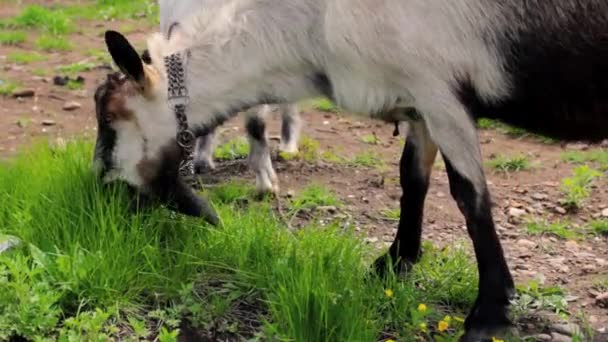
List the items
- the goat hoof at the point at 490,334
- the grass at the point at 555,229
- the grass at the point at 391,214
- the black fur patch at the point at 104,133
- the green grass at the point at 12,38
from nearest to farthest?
the goat hoof at the point at 490,334 → the black fur patch at the point at 104,133 → the grass at the point at 555,229 → the grass at the point at 391,214 → the green grass at the point at 12,38

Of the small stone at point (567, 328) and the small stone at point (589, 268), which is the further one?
the small stone at point (589, 268)

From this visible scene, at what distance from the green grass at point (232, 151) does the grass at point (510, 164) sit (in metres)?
1.66

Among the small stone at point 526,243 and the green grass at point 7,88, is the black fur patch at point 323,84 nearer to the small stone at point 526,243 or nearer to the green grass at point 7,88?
the small stone at point 526,243

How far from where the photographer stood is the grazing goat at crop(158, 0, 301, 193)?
4.99m

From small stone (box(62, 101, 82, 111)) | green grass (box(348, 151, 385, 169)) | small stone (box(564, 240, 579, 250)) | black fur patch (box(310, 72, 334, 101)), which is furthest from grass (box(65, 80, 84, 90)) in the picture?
small stone (box(564, 240, 579, 250))

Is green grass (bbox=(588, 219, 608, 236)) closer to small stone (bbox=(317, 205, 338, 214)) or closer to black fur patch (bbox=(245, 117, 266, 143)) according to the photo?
small stone (bbox=(317, 205, 338, 214))

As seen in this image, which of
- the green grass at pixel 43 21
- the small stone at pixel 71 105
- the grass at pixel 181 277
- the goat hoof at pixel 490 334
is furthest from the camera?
the green grass at pixel 43 21

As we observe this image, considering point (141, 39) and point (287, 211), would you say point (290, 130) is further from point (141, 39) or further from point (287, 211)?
point (141, 39)

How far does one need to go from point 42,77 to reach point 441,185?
13.1ft

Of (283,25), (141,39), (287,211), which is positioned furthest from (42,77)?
(283,25)

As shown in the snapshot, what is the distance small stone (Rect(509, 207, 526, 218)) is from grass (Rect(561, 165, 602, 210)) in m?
0.28

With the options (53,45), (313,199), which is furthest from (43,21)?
(313,199)

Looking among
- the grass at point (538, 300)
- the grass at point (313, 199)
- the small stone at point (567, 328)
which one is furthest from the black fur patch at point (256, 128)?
the small stone at point (567, 328)

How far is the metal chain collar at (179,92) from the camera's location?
12.4 ft
